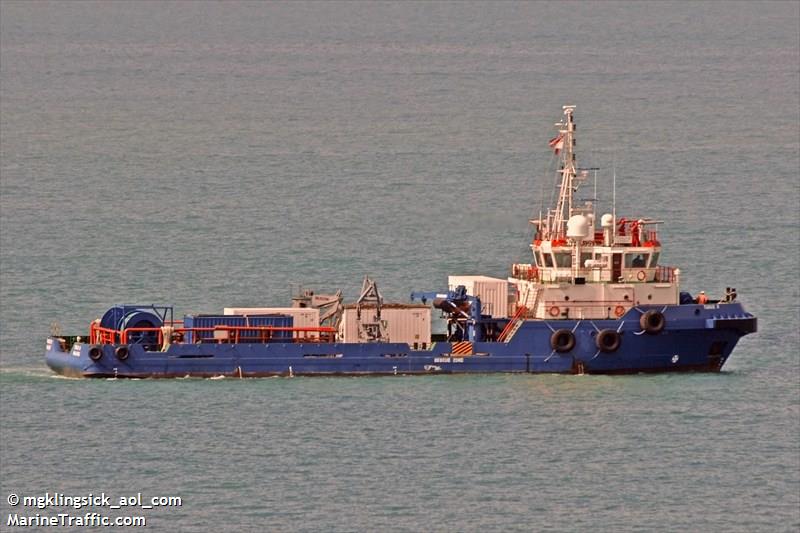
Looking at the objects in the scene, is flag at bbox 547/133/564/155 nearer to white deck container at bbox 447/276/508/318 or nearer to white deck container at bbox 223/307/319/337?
white deck container at bbox 447/276/508/318

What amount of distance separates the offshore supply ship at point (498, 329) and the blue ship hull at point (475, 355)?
0.03m

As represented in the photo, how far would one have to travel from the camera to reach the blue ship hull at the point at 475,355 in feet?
243

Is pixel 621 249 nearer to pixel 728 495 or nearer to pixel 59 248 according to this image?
pixel 728 495

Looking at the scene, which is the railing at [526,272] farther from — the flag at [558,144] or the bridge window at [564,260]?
the flag at [558,144]

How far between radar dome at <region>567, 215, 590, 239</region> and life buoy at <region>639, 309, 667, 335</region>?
3.24 m

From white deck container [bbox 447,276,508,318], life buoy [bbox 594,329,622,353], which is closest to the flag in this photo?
white deck container [bbox 447,276,508,318]

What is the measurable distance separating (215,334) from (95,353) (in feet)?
12.6

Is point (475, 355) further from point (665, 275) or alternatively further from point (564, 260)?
point (665, 275)

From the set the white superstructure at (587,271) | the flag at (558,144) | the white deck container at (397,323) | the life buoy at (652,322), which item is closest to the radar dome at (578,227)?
the white superstructure at (587,271)

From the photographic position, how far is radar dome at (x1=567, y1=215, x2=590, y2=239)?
76250 millimetres

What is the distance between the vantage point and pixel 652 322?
7538 centimetres

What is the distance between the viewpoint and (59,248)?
102m

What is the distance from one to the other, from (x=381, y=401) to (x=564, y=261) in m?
9.41

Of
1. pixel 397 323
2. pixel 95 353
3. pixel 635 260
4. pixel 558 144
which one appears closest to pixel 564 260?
pixel 635 260
